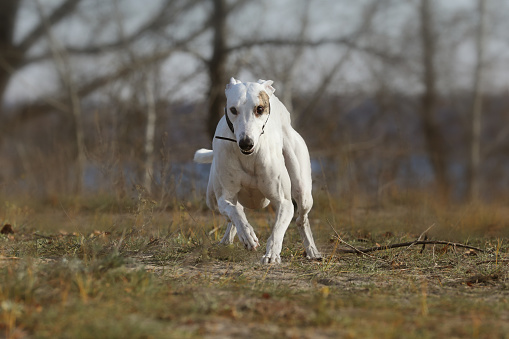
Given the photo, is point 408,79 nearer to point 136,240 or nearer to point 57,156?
point 57,156

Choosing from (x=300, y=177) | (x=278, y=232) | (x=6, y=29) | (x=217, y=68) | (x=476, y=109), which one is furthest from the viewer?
(x=6, y=29)

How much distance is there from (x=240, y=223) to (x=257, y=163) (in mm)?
519

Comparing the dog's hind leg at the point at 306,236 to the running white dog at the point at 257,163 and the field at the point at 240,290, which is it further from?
the field at the point at 240,290

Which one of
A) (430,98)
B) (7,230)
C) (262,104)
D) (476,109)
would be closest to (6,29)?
(430,98)

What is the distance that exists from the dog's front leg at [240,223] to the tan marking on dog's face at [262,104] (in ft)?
2.55

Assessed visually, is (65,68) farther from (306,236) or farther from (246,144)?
(246,144)

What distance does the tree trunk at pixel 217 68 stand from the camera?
1198 centimetres

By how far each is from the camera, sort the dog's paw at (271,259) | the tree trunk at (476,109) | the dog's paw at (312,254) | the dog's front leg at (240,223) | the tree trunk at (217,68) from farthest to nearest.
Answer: the tree trunk at (476,109) < the tree trunk at (217,68) < the dog's paw at (312,254) < the dog's paw at (271,259) < the dog's front leg at (240,223)

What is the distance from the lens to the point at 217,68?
12422 mm

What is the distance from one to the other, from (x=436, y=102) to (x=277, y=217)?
52.1ft

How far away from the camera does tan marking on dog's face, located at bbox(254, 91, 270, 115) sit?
160 inches

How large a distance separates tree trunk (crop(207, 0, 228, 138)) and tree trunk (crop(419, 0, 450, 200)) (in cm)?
713

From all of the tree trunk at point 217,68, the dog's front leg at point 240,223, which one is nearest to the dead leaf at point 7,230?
the dog's front leg at point 240,223

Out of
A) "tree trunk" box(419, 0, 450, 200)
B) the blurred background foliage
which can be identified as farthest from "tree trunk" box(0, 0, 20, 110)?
"tree trunk" box(419, 0, 450, 200)
